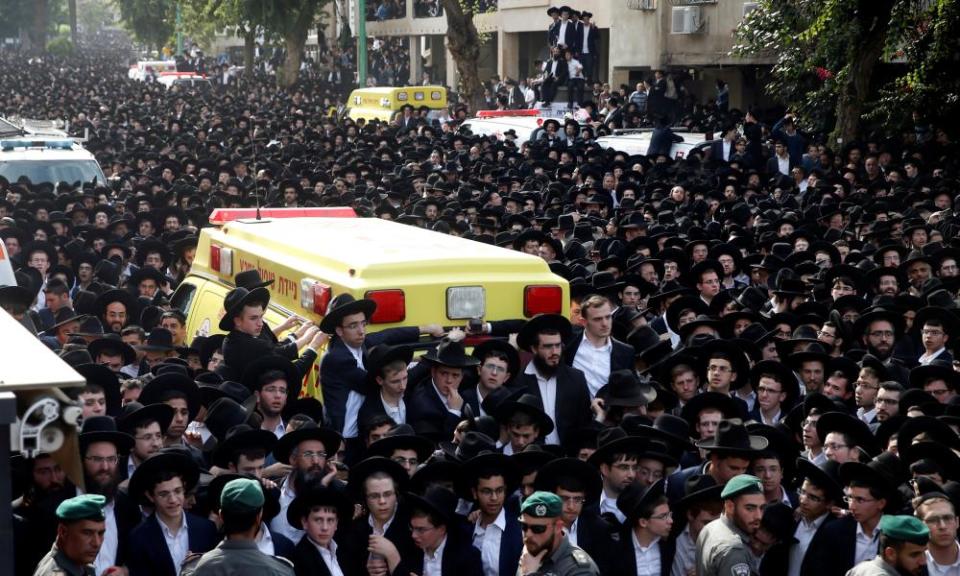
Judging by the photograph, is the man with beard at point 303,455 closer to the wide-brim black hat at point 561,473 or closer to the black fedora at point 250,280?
the wide-brim black hat at point 561,473

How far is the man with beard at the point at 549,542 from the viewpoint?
20.8 ft

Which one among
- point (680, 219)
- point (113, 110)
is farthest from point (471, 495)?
point (113, 110)

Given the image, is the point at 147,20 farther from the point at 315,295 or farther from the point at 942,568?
the point at 942,568

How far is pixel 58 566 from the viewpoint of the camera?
6.21 m

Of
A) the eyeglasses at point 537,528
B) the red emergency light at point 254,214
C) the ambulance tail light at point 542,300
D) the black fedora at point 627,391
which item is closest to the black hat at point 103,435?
the eyeglasses at point 537,528

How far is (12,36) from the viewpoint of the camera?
145m

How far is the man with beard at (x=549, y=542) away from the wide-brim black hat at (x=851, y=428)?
2.28 metres

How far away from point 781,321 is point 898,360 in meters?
1.31

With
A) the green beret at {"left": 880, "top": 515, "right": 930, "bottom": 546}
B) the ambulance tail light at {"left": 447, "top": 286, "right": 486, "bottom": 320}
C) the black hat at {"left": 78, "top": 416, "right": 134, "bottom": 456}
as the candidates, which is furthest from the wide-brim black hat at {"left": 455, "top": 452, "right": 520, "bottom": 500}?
the green beret at {"left": 880, "top": 515, "right": 930, "bottom": 546}

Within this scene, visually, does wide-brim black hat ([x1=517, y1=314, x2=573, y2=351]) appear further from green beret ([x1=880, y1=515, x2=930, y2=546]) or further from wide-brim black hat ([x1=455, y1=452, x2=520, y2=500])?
green beret ([x1=880, y1=515, x2=930, y2=546])

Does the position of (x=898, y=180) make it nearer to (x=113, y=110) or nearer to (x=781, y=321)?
(x=781, y=321)

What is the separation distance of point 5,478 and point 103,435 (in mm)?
3099

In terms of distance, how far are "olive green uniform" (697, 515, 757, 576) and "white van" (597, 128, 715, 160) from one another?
15739 mm

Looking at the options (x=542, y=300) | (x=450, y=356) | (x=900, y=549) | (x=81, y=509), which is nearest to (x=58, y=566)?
(x=81, y=509)
